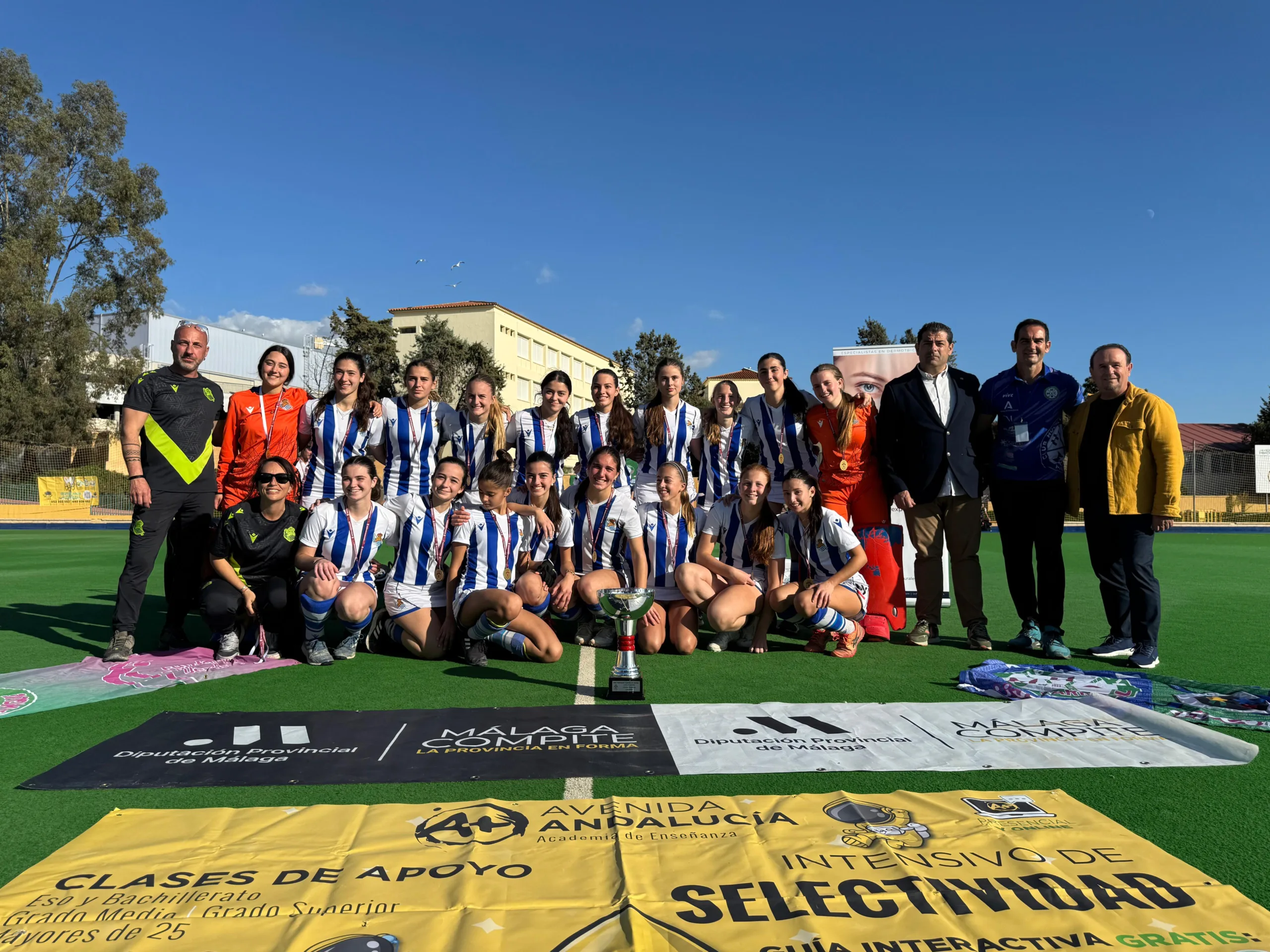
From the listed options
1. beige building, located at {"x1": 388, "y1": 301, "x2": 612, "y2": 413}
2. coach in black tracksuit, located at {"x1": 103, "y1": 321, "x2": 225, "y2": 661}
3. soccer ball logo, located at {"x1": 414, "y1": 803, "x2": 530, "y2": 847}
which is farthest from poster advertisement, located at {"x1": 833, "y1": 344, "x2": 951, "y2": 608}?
beige building, located at {"x1": 388, "y1": 301, "x2": 612, "y2": 413}

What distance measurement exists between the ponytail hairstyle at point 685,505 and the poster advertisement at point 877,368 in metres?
2.49

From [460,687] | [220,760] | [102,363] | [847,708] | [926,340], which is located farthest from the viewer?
[102,363]

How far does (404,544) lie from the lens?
4.95 metres

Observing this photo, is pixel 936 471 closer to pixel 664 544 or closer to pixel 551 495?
pixel 664 544

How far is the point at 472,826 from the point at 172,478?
11.9 feet

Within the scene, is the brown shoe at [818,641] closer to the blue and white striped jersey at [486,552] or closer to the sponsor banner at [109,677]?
the blue and white striped jersey at [486,552]

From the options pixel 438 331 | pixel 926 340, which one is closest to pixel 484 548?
pixel 926 340

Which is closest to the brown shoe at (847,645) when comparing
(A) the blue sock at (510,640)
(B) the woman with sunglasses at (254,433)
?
(A) the blue sock at (510,640)

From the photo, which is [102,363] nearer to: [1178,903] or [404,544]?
[404,544]

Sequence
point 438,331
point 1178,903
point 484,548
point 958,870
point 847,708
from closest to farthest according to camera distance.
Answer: point 1178,903 < point 958,870 < point 847,708 < point 484,548 < point 438,331

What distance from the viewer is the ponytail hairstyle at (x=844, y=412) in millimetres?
5340

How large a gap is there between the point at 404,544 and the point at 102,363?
31547 millimetres

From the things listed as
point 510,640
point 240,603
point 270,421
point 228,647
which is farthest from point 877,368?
point 228,647

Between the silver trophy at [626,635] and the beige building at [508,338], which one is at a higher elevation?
the beige building at [508,338]
